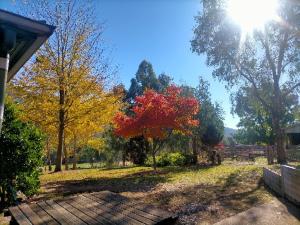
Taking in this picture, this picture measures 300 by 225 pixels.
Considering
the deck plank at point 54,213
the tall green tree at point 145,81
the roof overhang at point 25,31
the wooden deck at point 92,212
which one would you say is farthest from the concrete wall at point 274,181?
the tall green tree at point 145,81

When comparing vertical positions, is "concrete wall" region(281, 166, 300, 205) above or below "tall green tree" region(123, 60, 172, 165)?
below

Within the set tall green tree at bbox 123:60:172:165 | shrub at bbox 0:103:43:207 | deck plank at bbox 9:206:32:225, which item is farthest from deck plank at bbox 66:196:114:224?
tall green tree at bbox 123:60:172:165

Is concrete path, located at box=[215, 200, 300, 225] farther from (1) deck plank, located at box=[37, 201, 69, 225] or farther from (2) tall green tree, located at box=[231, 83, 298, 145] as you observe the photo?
(2) tall green tree, located at box=[231, 83, 298, 145]

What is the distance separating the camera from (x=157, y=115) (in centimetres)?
1817

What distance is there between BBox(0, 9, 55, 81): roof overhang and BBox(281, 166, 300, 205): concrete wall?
6.78 meters

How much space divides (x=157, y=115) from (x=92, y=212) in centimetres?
1295

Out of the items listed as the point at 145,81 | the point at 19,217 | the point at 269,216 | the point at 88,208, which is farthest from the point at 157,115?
the point at 145,81

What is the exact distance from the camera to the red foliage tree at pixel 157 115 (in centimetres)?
1817

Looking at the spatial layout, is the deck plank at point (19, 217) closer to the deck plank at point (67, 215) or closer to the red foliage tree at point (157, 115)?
the deck plank at point (67, 215)

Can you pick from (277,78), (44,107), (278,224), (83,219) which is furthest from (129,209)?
(277,78)

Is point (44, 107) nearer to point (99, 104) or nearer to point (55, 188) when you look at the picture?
point (99, 104)

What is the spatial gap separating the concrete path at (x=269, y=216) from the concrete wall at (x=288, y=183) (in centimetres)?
32

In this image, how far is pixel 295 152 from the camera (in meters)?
23.8

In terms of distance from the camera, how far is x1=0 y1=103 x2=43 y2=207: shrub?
29.3 feet
